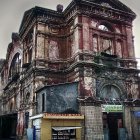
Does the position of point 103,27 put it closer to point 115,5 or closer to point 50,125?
point 115,5

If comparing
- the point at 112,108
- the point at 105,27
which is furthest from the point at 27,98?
the point at 105,27

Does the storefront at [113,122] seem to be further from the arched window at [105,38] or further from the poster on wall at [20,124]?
the poster on wall at [20,124]

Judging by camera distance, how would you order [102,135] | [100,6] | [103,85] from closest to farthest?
1. [102,135]
2. [103,85]
3. [100,6]

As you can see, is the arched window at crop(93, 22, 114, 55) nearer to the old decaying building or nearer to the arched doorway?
the old decaying building

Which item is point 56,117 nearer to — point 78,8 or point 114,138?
point 114,138

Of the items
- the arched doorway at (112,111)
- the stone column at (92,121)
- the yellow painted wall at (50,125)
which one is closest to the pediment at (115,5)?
the arched doorway at (112,111)

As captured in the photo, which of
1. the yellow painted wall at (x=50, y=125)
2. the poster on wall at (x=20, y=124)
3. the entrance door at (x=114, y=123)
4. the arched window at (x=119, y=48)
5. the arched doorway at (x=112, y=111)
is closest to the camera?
the yellow painted wall at (x=50, y=125)

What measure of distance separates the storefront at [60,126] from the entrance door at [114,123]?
10.3ft

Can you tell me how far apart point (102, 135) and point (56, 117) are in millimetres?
4077

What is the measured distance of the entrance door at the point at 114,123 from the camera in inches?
814

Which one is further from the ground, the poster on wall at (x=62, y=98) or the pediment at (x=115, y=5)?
the pediment at (x=115, y=5)

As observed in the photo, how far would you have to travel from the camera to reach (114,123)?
2094cm

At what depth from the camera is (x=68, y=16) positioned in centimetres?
2327

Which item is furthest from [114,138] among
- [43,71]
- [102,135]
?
[43,71]
